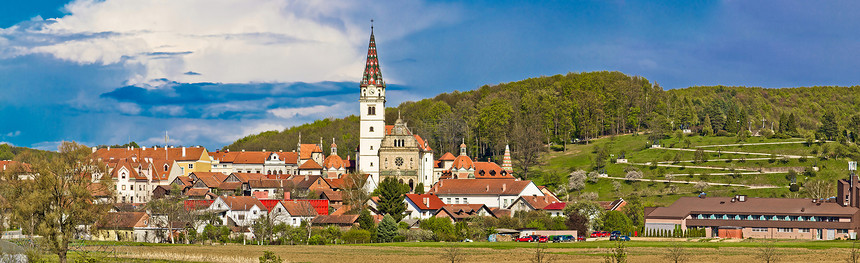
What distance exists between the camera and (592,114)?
151 metres

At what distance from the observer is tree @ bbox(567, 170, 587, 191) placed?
11556 cm

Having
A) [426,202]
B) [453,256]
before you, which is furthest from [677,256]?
[426,202]

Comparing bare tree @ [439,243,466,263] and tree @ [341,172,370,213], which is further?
tree @ [341,172,370,213]

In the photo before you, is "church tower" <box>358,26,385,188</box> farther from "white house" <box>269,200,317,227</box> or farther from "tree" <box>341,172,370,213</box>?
"white house" <box>269,200,317,227</box>

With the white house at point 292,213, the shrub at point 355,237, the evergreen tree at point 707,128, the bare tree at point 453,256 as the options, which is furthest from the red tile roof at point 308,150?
the bare tree at point 453,256

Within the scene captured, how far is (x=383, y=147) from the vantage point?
122 metres

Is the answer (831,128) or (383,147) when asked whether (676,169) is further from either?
(383,147)

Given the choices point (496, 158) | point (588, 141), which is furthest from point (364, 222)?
point (588, 141)

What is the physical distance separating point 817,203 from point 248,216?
167 feet

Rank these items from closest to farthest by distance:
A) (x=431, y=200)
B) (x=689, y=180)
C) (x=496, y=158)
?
1. (x=431, y=200)
2. (x=689, y=180)
3. (x=496, y=158)

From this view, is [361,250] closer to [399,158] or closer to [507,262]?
[507,262]

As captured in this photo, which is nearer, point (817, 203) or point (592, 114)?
point (817, 203)

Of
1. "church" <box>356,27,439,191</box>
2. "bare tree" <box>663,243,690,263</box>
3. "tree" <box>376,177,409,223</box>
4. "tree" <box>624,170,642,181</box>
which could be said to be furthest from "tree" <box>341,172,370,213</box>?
"bare tree" <box>663,243,690,263</box>

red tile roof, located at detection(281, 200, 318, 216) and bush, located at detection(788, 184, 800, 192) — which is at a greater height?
bush, located at detection(788, 184, 800, 192)
